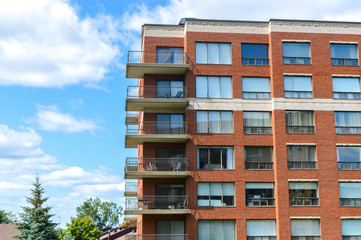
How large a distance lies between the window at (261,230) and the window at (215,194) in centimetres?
211

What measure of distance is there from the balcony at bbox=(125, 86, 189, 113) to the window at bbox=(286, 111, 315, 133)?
7821 millimetres

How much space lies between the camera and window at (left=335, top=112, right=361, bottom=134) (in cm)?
3625

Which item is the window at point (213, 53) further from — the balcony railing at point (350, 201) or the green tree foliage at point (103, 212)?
the green tree foliage at point (103, 212)

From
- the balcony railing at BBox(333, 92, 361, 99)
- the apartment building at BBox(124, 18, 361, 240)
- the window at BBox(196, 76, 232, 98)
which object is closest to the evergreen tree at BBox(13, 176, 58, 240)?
the apartment building at BBox(124, 18, 361, 240)

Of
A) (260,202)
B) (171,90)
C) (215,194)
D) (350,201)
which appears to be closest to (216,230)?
(215,194)

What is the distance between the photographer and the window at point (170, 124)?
35906 millimetres

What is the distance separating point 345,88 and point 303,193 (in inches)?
355

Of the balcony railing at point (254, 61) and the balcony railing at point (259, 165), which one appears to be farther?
the balcony railing at point (254, 61)

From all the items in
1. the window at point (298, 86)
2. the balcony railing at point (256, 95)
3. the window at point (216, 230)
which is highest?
the window at point (298, 86)

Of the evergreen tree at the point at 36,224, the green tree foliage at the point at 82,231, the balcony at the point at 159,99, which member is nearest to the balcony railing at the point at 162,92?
the balcony at the point at 159,99

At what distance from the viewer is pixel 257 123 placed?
118 ft

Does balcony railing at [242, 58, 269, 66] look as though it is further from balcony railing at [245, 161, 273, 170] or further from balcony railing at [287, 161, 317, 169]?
balcony railing at [287, 161, 317, 169]

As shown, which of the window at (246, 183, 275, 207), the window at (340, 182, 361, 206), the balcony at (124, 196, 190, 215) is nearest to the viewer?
the balcony at (124, 196, 190, 215)

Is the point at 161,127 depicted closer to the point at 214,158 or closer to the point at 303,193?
the point at 214,158
